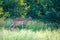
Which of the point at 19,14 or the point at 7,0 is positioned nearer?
the point at 7,0

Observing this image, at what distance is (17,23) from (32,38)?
6051 millimetres

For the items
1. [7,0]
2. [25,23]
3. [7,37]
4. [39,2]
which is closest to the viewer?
[7,37]

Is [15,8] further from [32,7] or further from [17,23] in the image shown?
[32,7]

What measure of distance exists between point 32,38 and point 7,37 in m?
1.08

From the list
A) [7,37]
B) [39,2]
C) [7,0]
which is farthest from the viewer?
[39,2]

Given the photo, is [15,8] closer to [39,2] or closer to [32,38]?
[39,2]

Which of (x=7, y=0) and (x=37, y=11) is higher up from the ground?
(x=7, y=0)

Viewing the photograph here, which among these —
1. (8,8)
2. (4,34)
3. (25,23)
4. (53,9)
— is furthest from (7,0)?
(4,34)

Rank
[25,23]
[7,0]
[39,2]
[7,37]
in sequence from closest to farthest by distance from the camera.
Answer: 1. [7,37]
2. [7,0]
3. [25,23]
4. [39,2]

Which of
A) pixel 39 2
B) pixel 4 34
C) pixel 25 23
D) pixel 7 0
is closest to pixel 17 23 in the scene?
pixel 25 23

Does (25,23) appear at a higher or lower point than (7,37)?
lower

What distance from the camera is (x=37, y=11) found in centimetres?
2030

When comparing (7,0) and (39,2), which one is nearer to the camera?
(7,0)

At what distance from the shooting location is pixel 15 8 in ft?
57.8
